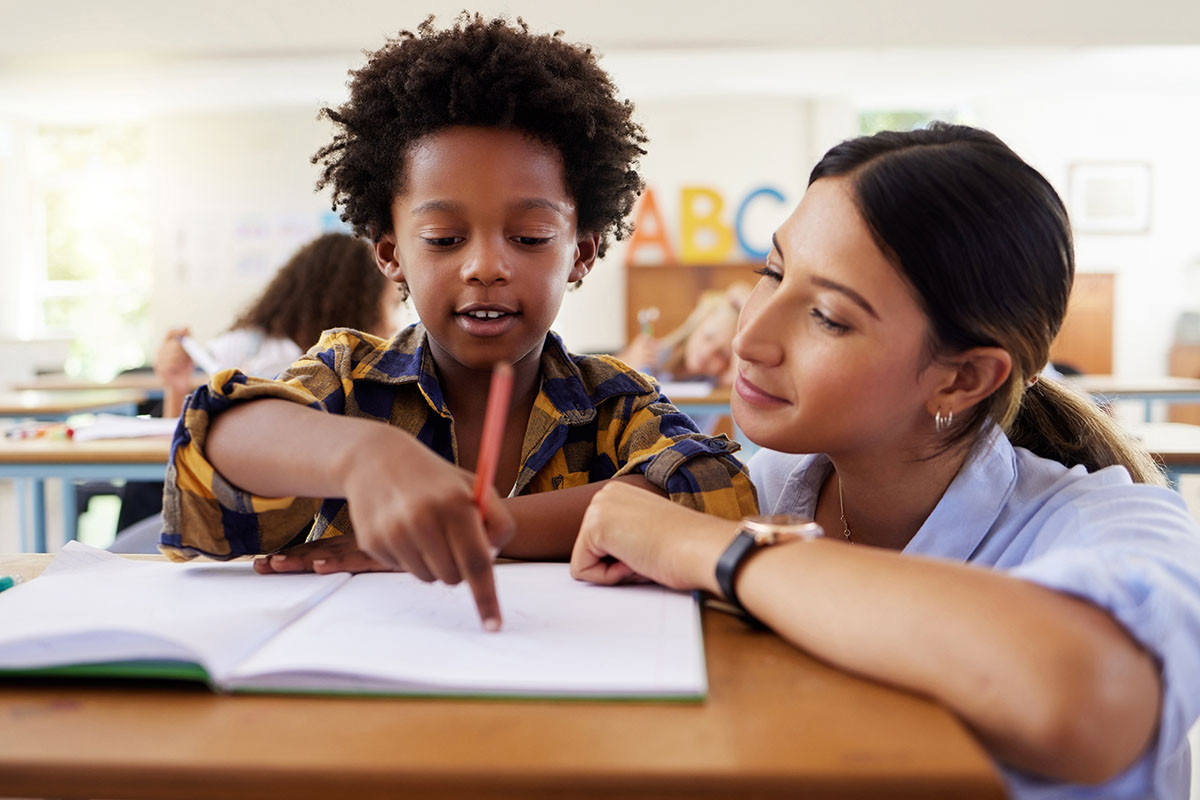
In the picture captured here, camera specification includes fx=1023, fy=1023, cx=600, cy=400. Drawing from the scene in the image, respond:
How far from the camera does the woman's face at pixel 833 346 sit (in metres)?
0.89

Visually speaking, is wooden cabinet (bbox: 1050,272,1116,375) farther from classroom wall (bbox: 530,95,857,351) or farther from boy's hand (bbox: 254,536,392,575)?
boy's hand (bbox: 254,536,392,575)

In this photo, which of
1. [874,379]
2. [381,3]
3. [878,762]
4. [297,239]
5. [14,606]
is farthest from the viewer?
[297,239]

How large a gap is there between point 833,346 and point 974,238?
161 mm

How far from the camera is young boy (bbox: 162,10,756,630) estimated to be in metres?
0.87

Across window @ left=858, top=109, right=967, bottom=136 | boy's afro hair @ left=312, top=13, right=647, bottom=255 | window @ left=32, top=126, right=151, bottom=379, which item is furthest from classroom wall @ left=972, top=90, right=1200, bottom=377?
boy's afro hair @ left=312, top=13, right=647, bottom=255

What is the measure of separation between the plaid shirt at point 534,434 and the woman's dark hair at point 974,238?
0.25m

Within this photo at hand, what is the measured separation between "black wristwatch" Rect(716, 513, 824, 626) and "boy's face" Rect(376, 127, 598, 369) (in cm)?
50

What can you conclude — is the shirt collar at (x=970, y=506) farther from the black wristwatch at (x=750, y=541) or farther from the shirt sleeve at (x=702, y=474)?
the black wristwatch at (x=750, y=541)

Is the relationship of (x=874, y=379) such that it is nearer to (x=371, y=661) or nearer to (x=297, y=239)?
(x=371, y=661)

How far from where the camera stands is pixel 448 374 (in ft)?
4.09

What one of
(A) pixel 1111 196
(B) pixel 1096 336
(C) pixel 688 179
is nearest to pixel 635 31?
(C) pixel 688 179

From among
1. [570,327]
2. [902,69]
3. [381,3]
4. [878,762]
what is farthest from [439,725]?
[570,327]

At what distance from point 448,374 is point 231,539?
0.40 meters

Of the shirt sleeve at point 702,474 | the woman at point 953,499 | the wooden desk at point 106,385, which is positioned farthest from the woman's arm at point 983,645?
the wooden desk at point 106,385
